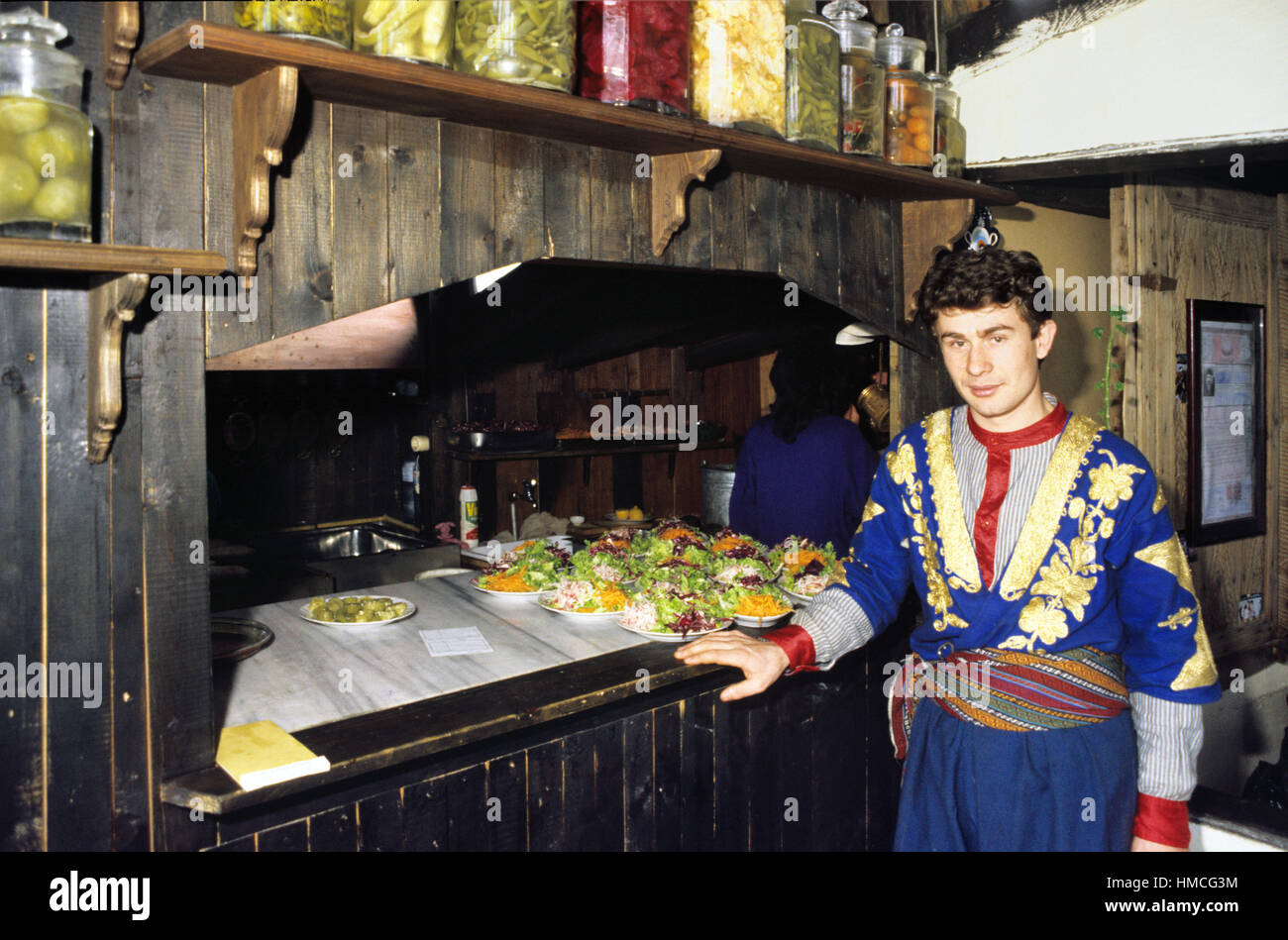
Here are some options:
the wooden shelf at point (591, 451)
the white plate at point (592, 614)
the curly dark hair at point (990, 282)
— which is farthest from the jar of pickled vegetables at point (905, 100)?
the wooden shelf at point (591, 451)

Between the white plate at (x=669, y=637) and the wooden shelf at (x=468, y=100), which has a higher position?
the wooden shelf at (x=468, y=100)

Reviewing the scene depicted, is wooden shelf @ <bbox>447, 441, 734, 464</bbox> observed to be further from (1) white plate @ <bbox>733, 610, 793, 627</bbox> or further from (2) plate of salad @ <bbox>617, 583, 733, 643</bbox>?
(1) white plate @ <bbox>733, 610, 793, 627</bbox>

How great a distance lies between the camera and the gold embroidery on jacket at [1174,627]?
6.84 ft

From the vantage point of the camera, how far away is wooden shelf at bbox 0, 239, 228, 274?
153cm

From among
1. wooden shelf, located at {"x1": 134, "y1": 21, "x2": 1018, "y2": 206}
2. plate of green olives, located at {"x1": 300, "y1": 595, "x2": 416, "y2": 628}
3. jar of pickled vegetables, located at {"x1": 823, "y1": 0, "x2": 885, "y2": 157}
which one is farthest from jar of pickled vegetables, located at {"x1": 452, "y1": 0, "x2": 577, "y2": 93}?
plate of green olives, located at {"x1": 300, "y1": 595, "x2": 416, "y2": 628}

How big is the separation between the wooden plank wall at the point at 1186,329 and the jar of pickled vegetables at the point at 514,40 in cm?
311

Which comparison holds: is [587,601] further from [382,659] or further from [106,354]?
[106,354]

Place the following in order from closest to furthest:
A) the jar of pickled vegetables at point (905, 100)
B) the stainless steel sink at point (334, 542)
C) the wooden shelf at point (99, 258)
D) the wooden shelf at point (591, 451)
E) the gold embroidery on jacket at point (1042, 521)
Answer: the wooden shelf at point (99, 258) → the gold embroidery on jacket at point (1042, 521) → the jar of pickled vegetables at point (905, 100) → the stainless steel sink at point (334, 542) → the wooden shelf at point (591, 451)

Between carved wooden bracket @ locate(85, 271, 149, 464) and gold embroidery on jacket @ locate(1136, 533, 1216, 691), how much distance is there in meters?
2.24

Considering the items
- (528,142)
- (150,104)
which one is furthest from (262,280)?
(528,142)

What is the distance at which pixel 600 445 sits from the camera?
734 cm

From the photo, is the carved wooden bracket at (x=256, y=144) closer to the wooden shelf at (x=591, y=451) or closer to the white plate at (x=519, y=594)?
the white plate at (x=519, y=594)

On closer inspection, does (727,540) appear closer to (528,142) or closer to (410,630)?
(410,630)

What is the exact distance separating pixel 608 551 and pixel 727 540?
22.6 inches
